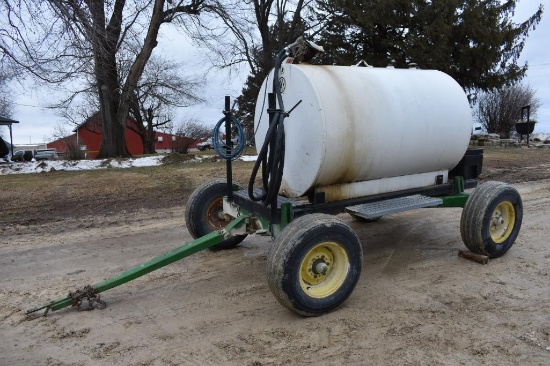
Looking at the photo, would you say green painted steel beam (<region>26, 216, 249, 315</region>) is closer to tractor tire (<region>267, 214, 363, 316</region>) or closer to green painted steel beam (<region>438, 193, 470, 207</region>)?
tractor tire (<region>267, 214, 363, 316</region>)

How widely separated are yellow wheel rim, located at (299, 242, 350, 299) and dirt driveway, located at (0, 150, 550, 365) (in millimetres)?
227

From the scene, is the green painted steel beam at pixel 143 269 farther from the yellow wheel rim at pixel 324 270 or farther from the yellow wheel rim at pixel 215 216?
the yellow wheel rim at pixel 215 216

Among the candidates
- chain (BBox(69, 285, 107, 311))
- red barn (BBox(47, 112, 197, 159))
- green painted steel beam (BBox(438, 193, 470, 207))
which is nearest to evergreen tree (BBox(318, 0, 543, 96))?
green painted steel beam (BBox(438, 193, 470, 207))

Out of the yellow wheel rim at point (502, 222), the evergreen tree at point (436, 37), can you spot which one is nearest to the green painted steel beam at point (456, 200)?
the yellow wheel rim at point (502, 222)

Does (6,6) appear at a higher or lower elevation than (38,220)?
higher

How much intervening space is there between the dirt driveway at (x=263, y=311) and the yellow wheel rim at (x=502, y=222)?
0.24m

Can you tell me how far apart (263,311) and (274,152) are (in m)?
1.37

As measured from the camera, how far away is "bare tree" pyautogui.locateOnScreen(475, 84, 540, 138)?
4134 centimetres

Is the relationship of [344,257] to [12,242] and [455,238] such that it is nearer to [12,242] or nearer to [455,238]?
[455,238]

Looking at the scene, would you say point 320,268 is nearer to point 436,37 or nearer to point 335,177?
point 335,177

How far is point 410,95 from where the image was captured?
4.90m

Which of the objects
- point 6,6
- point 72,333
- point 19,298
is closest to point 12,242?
point 19,298

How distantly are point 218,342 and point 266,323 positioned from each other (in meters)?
0.48

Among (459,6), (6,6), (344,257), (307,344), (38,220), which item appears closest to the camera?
(307,344)
